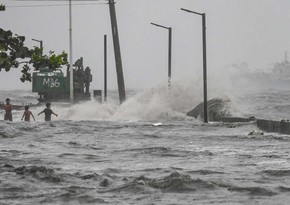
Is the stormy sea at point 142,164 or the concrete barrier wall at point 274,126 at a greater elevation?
the concrete barrier wall at point 274,126

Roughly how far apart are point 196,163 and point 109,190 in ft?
17.4

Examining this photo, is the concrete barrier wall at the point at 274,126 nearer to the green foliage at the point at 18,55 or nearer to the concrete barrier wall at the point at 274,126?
the concrete barrier wall at the point at 274,126

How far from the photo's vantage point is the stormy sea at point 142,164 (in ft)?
52.2

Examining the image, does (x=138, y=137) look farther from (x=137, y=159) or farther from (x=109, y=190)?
(x=109, y=190)

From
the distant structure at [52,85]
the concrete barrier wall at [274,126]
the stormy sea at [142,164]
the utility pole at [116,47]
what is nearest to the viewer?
the stormy sea at [142,164]

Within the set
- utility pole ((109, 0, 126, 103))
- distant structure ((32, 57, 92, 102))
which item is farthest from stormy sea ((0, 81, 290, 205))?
distant structure ((32, 57, 92, 102))

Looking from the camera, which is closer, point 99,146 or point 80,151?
point 80,151

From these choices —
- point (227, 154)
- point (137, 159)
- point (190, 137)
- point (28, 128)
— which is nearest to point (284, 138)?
point (190, 137)

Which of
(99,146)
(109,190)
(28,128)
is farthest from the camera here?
(28,128)

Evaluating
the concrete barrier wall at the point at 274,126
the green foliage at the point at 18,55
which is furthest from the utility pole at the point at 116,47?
the green foliage at the point at 18,55

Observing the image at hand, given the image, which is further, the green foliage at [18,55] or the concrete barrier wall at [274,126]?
the concrete barrier wall at [274,126]

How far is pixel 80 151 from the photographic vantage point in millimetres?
25656

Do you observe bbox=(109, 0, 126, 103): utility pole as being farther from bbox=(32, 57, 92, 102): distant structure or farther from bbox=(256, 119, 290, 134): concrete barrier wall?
bbox=(256, 119, 290, 134): concrete barrier wall

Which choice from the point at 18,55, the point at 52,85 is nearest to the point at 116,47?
the point at 52,85
